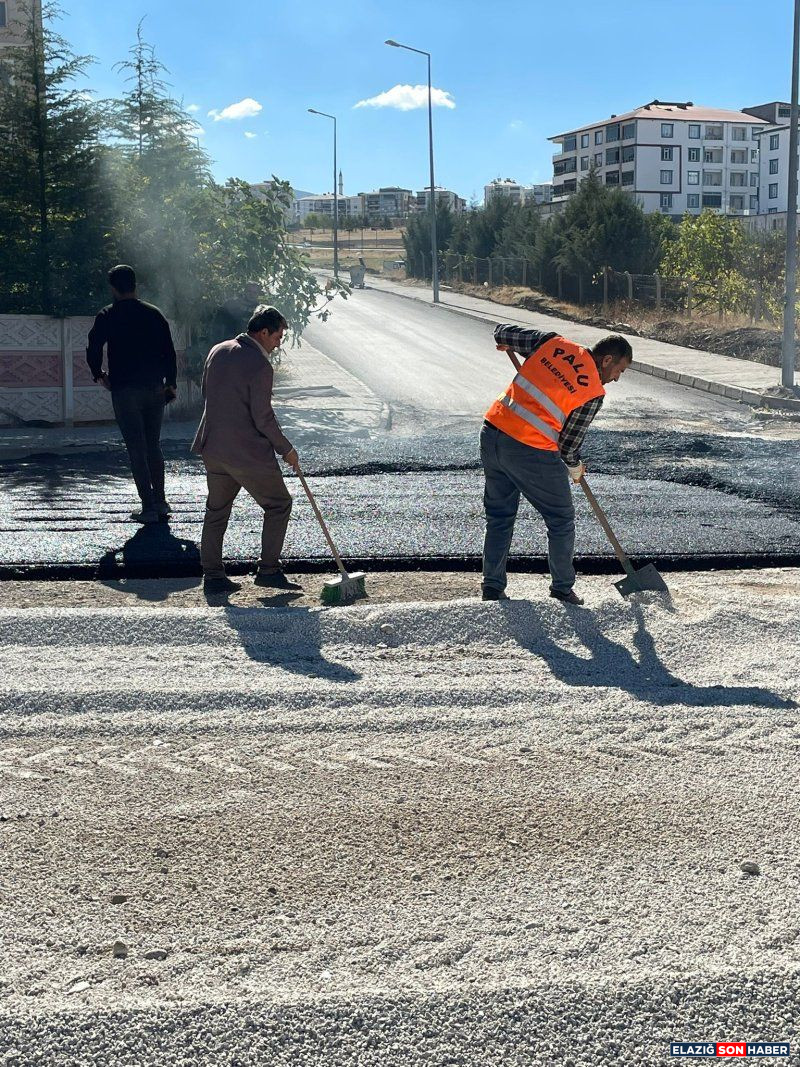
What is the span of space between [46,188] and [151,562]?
31.8 feet

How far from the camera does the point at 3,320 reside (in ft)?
49.2

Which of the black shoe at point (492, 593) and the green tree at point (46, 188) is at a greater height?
the green tree at point (46, 188)

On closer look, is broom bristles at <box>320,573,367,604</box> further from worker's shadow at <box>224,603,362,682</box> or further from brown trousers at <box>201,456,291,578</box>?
brown trousers at <box>201,456,291,578</box>

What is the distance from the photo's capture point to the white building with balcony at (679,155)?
3708 inches

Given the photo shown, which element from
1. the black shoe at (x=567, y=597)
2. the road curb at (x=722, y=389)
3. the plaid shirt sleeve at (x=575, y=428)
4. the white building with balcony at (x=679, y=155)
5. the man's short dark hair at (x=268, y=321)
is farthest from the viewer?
the white building with balcony at (x=679, y=155)

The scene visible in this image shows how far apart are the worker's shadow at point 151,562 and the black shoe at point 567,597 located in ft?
7.30

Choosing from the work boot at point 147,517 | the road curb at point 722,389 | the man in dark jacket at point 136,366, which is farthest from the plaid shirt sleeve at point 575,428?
the road curb at point 722,389

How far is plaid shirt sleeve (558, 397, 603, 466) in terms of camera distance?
20.5ft

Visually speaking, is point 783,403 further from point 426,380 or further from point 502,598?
point 502,598

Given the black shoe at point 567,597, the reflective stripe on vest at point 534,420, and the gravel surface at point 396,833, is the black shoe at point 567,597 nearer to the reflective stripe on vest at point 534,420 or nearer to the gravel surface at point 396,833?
the gravel surface at point 396,833

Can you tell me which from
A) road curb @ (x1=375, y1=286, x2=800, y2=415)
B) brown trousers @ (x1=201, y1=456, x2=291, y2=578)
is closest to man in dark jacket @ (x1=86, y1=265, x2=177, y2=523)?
brown trousers @ (x1=201, y1=456, x2=291, y2=578)

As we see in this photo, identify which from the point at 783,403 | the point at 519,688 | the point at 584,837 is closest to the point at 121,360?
the point at 519,688

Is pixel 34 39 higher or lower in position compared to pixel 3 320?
higher

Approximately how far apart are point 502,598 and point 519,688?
137cm
